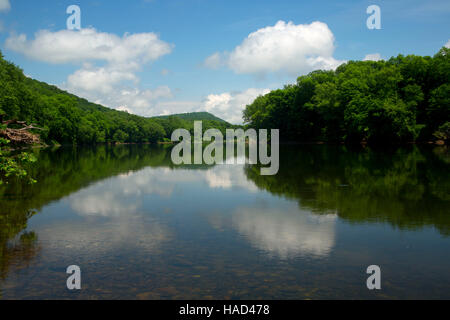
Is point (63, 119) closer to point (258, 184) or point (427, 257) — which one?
point (258, 184)

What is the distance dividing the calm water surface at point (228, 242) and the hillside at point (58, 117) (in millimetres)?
4370

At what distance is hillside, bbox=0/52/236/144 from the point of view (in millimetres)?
54625

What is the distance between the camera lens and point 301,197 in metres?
15.0

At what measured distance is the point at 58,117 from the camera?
91.6m

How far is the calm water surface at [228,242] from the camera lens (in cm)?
638

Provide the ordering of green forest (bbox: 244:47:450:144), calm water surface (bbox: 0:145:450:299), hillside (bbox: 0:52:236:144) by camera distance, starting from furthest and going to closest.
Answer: green forest (bbox: 244:47:450:144), hillside (bbox: 0:52:236:144), calm water surface (bbox: 0:145:450:299)

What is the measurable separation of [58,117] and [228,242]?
308 feet

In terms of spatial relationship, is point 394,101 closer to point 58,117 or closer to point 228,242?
point 228,242

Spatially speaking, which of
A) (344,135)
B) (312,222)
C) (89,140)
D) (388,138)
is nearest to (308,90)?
(344,135)

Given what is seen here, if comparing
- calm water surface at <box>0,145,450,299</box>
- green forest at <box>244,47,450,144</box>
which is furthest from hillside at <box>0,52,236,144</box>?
green forest at <box>244,47,450,144</box>

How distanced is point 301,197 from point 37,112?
72.1m

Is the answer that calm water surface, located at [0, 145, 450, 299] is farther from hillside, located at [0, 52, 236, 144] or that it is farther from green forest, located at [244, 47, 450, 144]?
green forest, located at [244, 47, 450, 144]

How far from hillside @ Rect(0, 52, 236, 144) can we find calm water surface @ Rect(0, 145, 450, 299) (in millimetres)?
4370

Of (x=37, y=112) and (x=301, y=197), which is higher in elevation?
(x=37, y=112)
